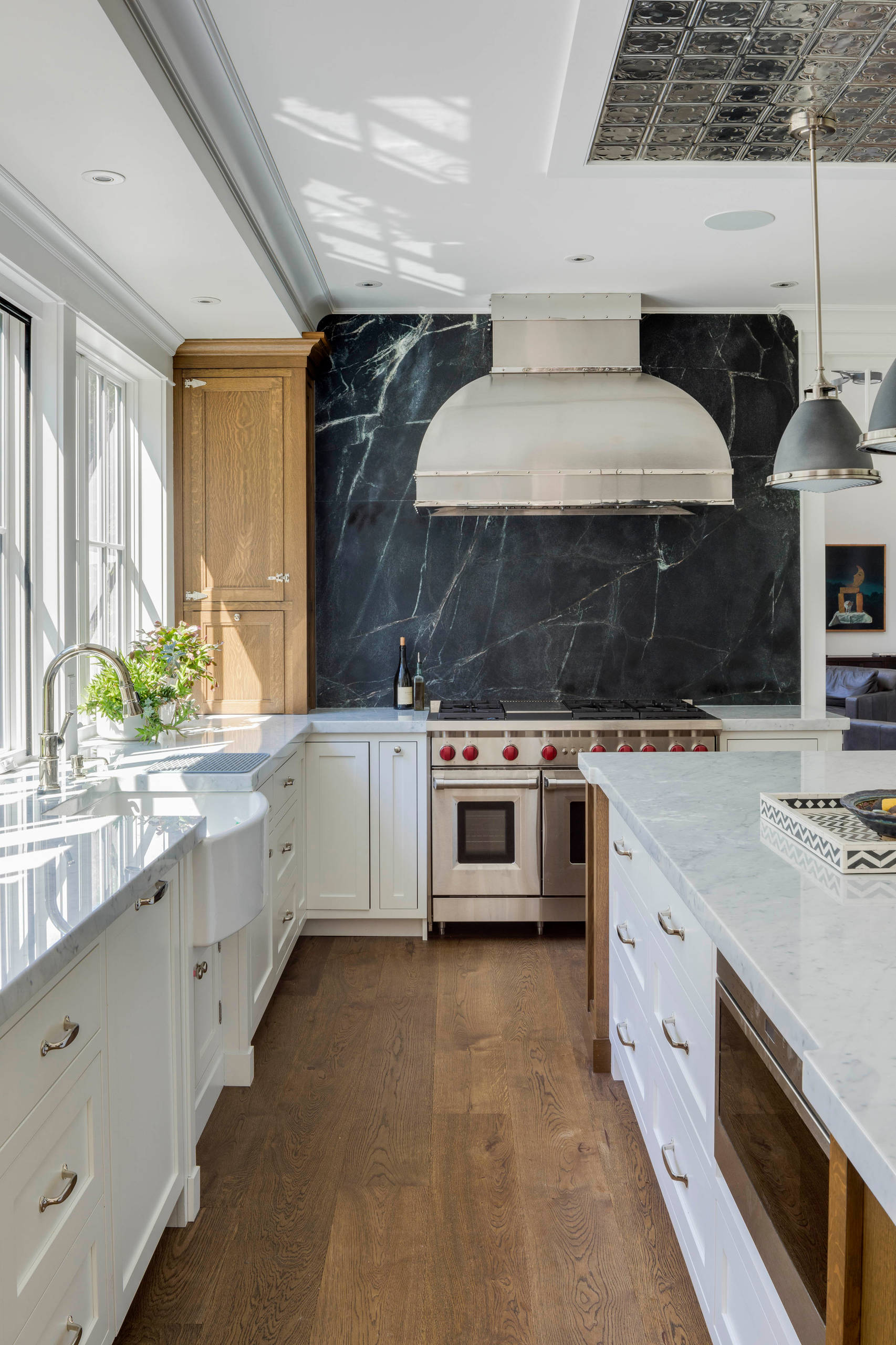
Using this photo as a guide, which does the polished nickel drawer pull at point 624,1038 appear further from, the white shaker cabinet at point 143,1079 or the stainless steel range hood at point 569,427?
the stainless steel range hood at point 569,427

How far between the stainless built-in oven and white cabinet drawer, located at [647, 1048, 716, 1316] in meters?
0.15

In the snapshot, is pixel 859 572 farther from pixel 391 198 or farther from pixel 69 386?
pixel 69 386

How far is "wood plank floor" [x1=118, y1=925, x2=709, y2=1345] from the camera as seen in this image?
1795 mm

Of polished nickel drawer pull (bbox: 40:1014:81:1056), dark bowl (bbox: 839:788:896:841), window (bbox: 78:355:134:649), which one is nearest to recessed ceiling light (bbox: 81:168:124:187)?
window (bbox: 78:355:134:649)

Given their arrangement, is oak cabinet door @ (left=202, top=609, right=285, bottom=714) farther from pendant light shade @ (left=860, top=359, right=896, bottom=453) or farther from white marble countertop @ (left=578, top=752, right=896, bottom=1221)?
pendant light shade @ (left=860, top=359, right=896, bottom=453)

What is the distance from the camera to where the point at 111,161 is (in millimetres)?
2355

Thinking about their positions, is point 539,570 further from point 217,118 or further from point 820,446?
point 217,118

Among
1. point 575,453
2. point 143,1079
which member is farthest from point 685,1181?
point 575,453

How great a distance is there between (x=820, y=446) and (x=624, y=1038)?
1.50m

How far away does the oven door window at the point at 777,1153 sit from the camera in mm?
1007

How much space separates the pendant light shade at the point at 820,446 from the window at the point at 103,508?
2.28 metres

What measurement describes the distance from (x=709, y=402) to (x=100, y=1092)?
3.80 metres

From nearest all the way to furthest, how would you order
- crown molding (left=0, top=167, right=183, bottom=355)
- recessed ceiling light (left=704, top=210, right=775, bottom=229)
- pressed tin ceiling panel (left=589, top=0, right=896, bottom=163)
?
pressed tin ceiling panel (left=589, top=0, right=896, bottom=163) < crown molding (left=0, top=167, right=183, bottom=355) < recessed ceiling light (left=704, top=210, right=775, bottom=229)

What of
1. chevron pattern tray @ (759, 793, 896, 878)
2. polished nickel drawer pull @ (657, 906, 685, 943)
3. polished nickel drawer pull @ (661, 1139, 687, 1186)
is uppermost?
chevron pattern tray @ (759, 793, 896, 878)
